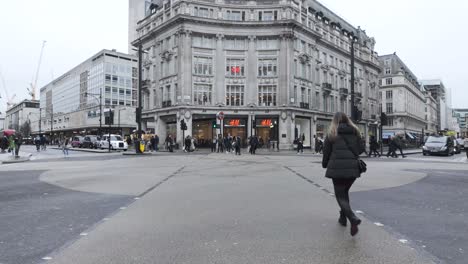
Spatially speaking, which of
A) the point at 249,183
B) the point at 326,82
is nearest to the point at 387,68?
the point at 326,82

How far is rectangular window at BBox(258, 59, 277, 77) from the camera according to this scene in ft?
149

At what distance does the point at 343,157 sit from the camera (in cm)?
490

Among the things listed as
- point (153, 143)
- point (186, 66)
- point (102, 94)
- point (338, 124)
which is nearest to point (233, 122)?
point (186, 66)

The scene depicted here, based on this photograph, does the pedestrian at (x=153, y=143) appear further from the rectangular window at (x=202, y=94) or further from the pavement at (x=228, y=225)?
the pavement at (x=228, y=225)

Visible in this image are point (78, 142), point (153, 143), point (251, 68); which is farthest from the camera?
point (78, 142)

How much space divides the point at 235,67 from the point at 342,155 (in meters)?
41.2

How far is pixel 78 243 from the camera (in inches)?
172

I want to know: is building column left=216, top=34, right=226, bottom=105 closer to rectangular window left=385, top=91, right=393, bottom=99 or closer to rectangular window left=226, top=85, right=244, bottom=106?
rectangular window left=226, top=85, right=244, bottom=106

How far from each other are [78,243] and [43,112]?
14112cm

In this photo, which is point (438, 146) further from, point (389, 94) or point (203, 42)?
point (389, 94)

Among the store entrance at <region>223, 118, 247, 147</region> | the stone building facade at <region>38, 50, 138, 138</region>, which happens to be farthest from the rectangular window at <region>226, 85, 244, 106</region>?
the stone building facade at <region>38, 50, 138, 138</region>

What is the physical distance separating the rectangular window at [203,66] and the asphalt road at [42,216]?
35477mm

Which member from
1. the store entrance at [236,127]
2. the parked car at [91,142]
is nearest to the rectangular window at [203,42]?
the store entrance at [236,127]

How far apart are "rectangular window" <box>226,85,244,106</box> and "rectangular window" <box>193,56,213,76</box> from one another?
3.16m
